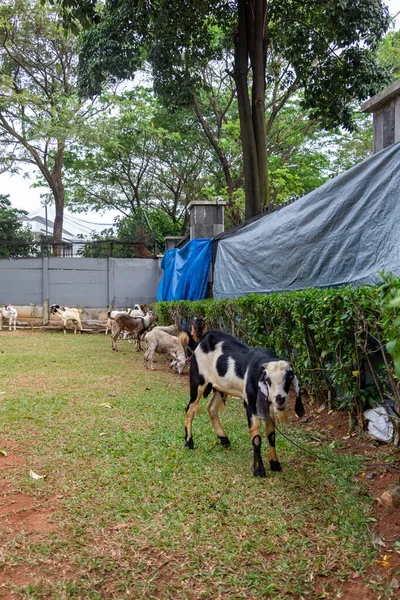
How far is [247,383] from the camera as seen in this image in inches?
148

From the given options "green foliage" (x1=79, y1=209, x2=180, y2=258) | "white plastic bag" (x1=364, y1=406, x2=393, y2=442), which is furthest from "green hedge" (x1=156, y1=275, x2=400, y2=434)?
"green foliage" (x1=79, y1=209, x2=180, y2=258)

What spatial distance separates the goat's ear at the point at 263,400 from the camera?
3429mm

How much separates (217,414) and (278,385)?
1.20m

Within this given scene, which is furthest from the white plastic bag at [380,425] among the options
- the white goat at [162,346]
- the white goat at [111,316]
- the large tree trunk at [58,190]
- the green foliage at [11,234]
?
the large tree trunk at [58,190]

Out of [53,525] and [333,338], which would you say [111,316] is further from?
[53,525]

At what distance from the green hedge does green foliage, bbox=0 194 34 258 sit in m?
13.5

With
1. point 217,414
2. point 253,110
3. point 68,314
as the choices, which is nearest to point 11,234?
point 68,314

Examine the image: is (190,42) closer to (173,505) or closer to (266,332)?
(266,332)

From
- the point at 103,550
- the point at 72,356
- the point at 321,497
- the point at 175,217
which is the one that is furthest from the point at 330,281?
the point at 175,217

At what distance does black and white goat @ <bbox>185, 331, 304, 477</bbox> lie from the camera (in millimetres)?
3371

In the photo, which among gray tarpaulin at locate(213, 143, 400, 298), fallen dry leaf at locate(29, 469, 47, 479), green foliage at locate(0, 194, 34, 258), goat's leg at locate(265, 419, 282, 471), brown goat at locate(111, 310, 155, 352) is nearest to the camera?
fallen dry leaf at locate(29, 469, 47, 479)

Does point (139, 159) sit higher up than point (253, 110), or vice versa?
point (139, 159)

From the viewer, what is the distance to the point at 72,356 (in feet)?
34.6

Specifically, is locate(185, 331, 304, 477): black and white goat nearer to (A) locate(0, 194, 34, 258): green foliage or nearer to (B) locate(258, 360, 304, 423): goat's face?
(B) locate(258, 360, 304, 423): goat's face
